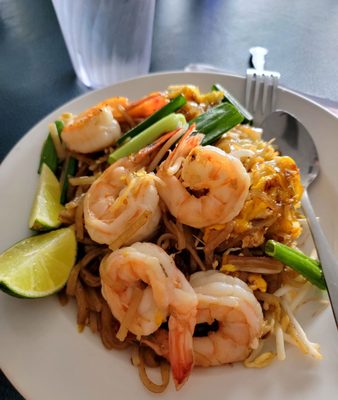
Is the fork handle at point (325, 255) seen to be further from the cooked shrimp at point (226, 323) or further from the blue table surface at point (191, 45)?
the blue table surface at point (191, 45)

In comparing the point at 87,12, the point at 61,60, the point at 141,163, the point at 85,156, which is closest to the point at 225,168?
the point at 141,163

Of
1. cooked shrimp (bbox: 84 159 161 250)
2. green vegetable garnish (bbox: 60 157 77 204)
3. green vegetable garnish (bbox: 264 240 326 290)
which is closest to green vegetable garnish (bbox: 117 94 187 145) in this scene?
green vegetable garnish (bbox: 60 157 77 204)

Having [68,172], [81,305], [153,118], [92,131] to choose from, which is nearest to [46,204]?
[68,172]

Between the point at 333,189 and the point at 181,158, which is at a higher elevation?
the point at 181,158

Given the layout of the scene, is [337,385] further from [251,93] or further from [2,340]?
[251,93]

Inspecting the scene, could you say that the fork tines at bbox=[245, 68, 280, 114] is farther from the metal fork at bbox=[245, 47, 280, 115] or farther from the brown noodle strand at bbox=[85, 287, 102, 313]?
the brown noodle strand at bbox=[85, 287, 102, 313]

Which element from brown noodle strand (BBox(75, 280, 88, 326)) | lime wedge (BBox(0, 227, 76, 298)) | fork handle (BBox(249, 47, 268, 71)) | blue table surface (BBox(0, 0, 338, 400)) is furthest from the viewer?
blue table surface (BBox(0, 0, 338, 400))
